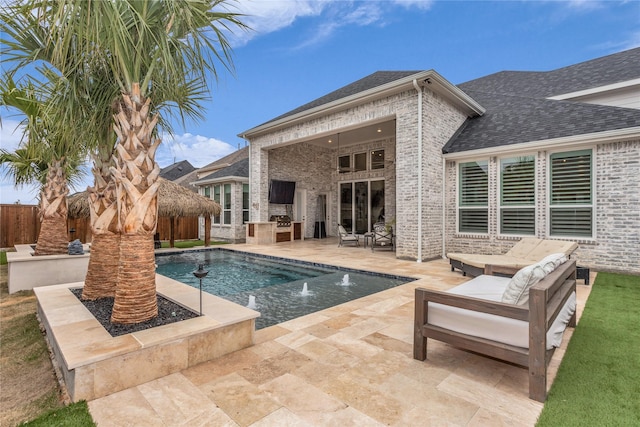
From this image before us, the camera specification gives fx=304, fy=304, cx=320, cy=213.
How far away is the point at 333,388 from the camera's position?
7.59 feet

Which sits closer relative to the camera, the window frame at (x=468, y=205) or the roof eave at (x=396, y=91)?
the roof eave at (x=396, y=91)

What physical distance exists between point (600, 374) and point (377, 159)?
11863mm

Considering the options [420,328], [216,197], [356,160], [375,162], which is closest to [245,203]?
[216,197]

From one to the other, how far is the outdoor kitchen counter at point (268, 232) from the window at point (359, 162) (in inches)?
159

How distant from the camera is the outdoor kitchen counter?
12656 millimetres

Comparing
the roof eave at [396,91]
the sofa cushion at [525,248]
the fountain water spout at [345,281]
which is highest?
the roof eave at [396,91]

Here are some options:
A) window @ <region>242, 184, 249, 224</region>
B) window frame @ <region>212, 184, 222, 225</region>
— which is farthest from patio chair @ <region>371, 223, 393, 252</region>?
window frame @ <region>212, 184, 222, 225</region>

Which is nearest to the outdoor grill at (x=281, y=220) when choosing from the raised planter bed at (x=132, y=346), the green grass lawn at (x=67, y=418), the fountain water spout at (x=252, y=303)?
the fountain water spout at (x=252, y=303)

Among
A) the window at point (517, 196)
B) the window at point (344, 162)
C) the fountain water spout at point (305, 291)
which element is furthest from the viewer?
the window at point (344, 162)

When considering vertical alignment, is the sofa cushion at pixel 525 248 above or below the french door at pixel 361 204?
below

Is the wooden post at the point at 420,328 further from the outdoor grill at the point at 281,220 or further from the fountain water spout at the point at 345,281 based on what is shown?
the outdoor grill at the point at 281,220

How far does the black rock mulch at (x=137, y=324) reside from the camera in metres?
2.79

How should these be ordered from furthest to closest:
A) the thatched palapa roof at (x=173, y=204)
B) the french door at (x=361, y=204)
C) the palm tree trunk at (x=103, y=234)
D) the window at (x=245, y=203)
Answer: the window at (x=245, y=203), the french door at (x=361, y=204), the thatched palapa roof at (x=173, y=204), the palm tree trunk at (x=103, y=234)

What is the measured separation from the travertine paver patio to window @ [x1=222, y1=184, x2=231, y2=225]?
474 inches
